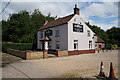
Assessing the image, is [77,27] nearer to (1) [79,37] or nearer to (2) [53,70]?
(1) [79,37]

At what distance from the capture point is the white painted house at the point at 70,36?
19219 mm

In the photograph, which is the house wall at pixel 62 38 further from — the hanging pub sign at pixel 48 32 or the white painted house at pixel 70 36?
the hanging pub sign at pixel 48 32

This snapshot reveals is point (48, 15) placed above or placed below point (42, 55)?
above

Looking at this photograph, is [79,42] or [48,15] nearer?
[79,42]

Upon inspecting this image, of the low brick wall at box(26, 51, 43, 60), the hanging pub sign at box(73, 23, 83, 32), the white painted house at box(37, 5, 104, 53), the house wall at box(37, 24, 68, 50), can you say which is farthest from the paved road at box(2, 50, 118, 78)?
the hanging pub sign at box(73, 23, 83, 32)

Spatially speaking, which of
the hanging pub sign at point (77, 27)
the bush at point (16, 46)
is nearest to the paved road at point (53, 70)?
the hanging pub sign at point (77, 27)

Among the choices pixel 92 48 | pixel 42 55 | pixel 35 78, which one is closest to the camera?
pixel 35 78

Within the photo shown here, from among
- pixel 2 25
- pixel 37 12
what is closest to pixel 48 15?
pixel 37 12

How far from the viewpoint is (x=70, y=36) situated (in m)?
19.1

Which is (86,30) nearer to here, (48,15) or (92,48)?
(92,48)

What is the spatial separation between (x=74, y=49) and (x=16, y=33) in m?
22.1

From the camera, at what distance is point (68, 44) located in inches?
738

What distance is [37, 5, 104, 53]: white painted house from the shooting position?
19219 millimetres

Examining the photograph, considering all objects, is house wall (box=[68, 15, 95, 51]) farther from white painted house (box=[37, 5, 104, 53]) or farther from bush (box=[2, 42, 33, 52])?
bush (box=[2, 42, 33, 52])
